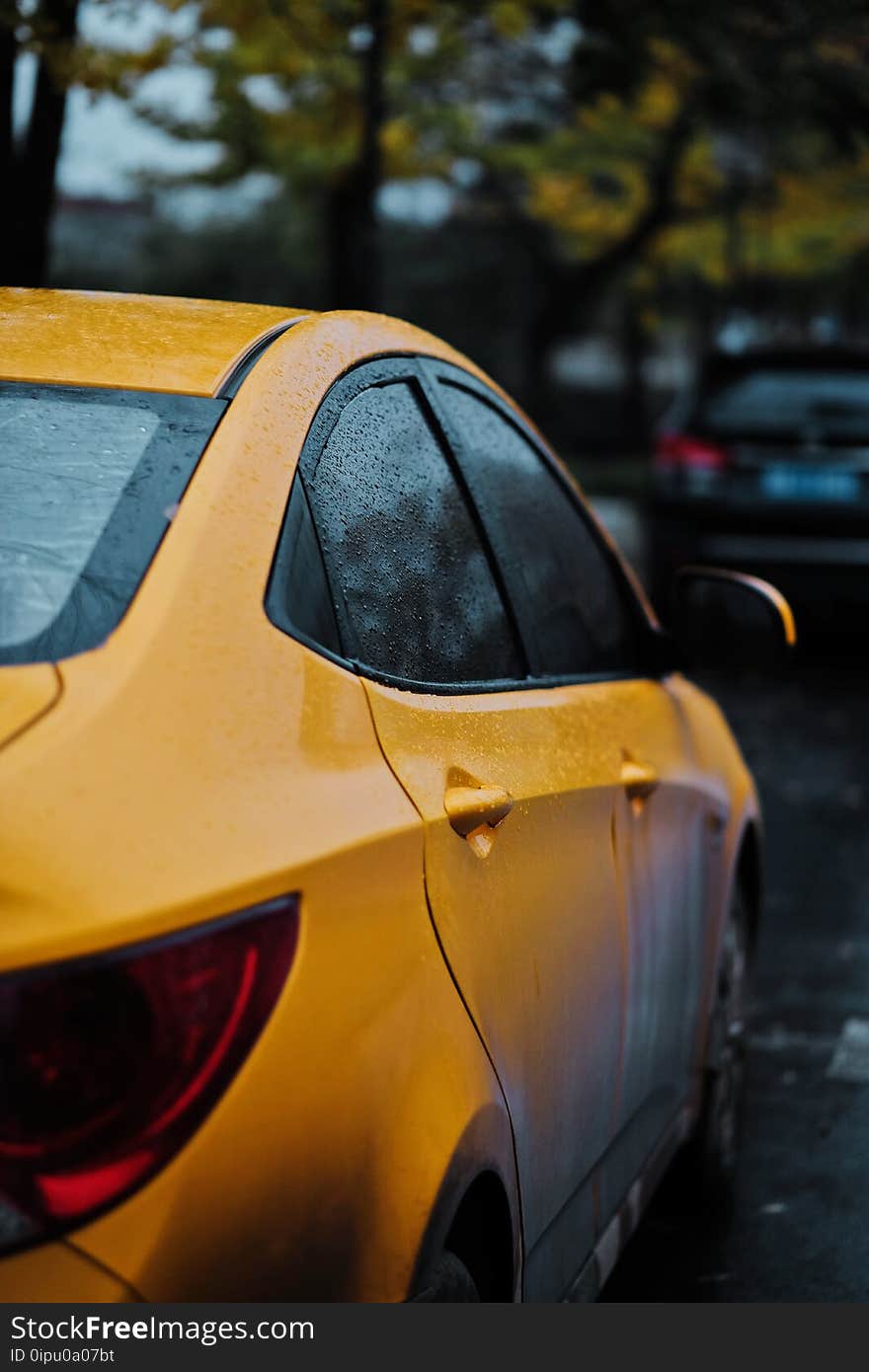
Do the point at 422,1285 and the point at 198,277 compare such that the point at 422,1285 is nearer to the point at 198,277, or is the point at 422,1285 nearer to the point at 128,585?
the point at 128,585

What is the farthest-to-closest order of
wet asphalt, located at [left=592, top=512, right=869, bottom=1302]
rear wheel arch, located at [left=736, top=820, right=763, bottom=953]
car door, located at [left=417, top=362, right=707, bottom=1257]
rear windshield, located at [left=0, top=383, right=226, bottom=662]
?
rear wheel arch, located at [left=736, top=820, right=763, bottom=953], wet asphalt, located at [left=592, top=512, right=869, bottom=1302], car door, located at [left=417, top=362, right=707, bottom=1257], rear windshield, located at [left=0, top=383, right=226, bottom=662]

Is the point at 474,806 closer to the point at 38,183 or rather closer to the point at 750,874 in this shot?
the point at 750,874

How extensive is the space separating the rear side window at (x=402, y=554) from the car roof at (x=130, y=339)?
162 mm

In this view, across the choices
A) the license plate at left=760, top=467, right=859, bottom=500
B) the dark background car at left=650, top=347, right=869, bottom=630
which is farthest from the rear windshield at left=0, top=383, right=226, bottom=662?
the license plate at left=760, top=467, right=859, bottom=500

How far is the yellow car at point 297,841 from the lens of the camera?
66.7 inches

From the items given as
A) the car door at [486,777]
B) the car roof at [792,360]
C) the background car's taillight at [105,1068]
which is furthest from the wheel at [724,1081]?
the car roof at [792,360]

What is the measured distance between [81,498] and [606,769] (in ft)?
3.56

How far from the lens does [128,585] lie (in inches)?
79.7

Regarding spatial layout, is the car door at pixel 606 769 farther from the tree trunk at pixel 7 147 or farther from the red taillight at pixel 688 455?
the red taillight at pixel 688 455

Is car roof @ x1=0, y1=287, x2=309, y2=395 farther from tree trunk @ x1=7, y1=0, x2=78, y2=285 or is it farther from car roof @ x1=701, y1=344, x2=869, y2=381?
car roof @ x1=701, y1=344, x2=869, y2=381

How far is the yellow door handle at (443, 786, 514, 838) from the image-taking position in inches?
88.2

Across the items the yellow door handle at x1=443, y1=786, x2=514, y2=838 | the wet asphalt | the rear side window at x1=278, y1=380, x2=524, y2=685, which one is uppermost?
the rear side window at x1=278, y1=380, x2=524, y2=685

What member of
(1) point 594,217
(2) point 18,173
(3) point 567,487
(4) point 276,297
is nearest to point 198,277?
(4) point 276,297

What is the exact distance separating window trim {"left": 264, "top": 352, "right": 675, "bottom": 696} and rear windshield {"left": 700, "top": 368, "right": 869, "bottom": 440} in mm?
7985
